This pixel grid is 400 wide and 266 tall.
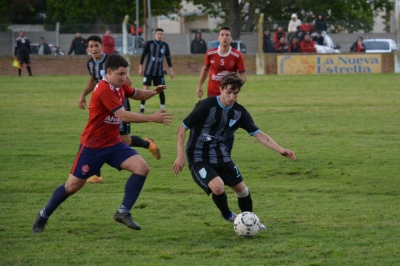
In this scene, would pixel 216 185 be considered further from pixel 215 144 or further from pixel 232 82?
pixel 232 82

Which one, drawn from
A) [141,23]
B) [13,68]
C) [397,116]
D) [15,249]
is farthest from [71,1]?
[15,249]

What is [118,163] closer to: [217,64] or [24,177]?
[24,177]

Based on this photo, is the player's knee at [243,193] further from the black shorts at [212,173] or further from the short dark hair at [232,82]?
the short dark hair at [232,82]

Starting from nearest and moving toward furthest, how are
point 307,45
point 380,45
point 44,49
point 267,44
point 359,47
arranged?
point 307,45, point 359,47, point 267,44, point 380,45, point 44,49

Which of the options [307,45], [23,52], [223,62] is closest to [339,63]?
[307,45]

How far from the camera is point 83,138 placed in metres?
7.83

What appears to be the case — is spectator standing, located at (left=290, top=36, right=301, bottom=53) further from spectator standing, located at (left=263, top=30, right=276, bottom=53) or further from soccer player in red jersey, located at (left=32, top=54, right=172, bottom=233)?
soccer player in red jersey, located at (left=32, top=54, right=172, bottom=233)

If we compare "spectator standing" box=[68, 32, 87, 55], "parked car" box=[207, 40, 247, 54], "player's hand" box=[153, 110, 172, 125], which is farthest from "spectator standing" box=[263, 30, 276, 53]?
"player's hand" box=[153, 110, 172, 125]

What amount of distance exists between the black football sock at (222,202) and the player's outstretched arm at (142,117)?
2.67ft

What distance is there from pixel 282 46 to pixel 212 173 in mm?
28899

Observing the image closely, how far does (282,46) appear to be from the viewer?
118 ft

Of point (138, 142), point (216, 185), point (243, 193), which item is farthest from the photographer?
point (138, 142)

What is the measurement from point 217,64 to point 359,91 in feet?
40.2

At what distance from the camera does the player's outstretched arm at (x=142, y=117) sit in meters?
7.43
